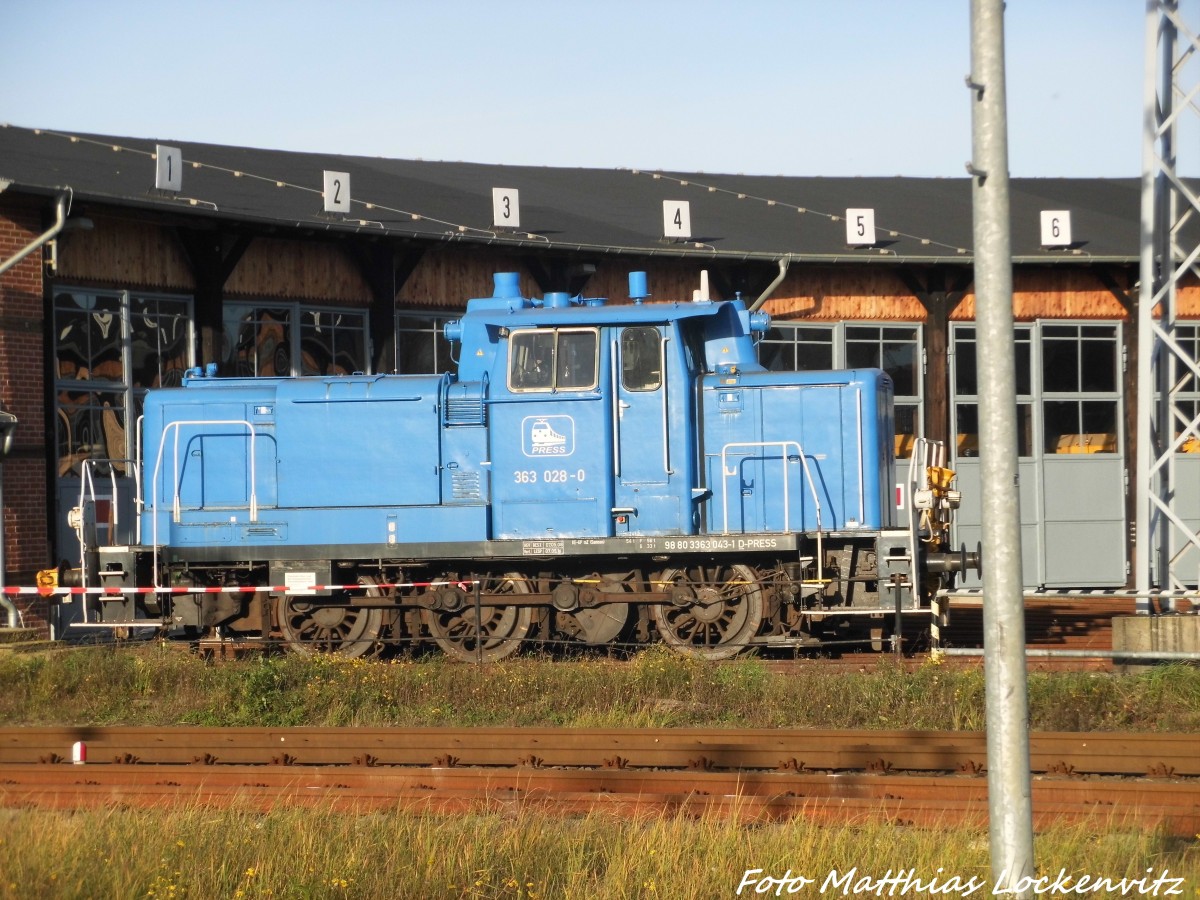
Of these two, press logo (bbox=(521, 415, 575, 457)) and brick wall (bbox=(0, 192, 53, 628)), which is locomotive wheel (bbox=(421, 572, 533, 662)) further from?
brick wall (bbox=(0, 192, 53, 628))

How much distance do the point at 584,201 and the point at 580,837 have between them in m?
17.2

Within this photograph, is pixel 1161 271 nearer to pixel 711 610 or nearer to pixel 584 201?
pixel 711 610

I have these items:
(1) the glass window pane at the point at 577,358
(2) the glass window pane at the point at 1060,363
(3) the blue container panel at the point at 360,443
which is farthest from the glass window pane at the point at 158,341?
(2) the glass window pane at the point at 1060,363

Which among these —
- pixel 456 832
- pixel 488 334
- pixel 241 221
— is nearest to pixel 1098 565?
pixel 488 334

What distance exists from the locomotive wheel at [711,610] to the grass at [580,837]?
1.87m

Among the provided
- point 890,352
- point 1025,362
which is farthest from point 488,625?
point 1025,362

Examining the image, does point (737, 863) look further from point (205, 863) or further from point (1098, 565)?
point (1098, 565)

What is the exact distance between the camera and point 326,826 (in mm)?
7219

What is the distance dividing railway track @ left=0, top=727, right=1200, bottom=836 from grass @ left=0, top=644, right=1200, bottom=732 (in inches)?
42.1

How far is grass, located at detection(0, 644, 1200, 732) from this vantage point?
10.3 meters

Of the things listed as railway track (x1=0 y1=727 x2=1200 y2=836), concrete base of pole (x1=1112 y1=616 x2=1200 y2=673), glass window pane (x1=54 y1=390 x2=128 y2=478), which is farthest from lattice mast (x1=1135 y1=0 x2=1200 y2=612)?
glass window pane (x1=54 y1=390 x2=128 y2=478)

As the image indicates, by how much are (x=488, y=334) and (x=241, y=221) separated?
5307 mm

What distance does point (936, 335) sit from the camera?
21.1 metres

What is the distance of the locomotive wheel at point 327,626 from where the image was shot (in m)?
13.6
